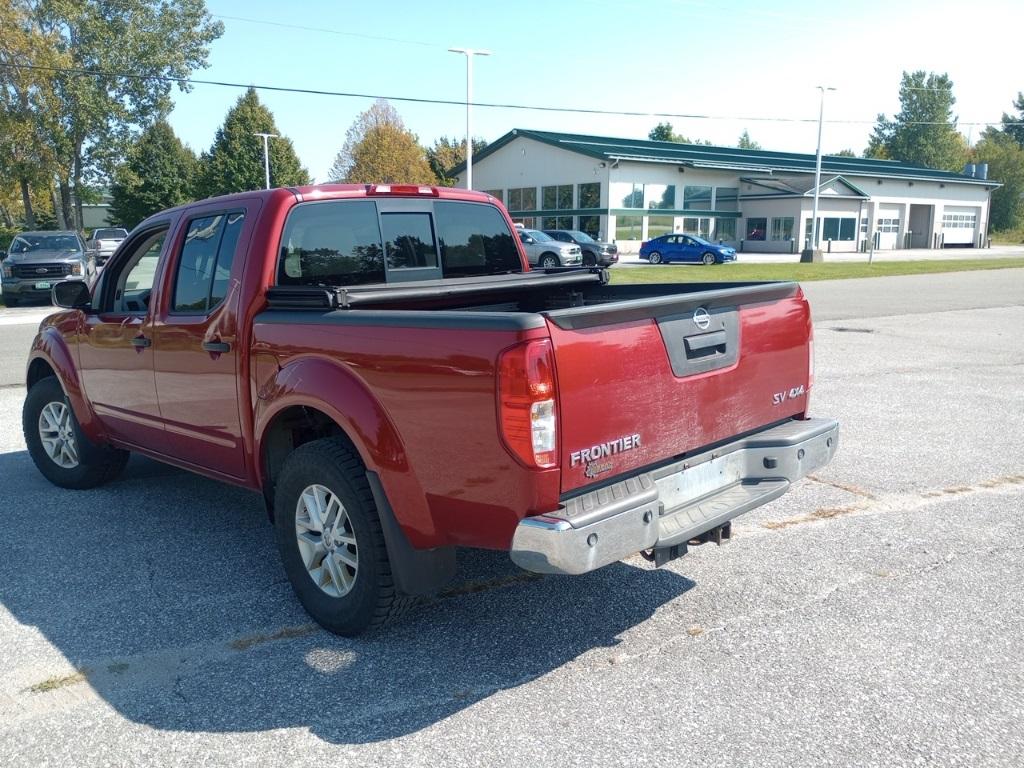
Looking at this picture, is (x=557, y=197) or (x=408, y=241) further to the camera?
(x=557, y=197)

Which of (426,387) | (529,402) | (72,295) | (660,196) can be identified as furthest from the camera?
(660,196)

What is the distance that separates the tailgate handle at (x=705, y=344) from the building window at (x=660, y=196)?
52.4 metres

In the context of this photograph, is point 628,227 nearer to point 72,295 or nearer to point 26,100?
point 26,100

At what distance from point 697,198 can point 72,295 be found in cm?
5454

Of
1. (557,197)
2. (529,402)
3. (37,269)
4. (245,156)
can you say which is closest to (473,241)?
(529,402)

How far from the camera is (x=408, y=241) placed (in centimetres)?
481

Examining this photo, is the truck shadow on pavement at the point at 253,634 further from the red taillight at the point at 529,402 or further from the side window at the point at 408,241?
the side window at the point at 408,241

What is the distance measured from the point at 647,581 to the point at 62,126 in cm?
5712

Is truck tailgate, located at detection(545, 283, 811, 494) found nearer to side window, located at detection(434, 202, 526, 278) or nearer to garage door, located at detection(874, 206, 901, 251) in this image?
side window, located at detection(434, 202, 526, 278)

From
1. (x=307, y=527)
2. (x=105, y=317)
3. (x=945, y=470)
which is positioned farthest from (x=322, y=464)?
(x=945, y=470)

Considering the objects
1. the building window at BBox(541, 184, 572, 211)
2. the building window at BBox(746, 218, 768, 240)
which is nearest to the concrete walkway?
the building window at BBox(746, 218, 768, 240)

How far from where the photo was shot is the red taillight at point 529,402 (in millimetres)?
2979

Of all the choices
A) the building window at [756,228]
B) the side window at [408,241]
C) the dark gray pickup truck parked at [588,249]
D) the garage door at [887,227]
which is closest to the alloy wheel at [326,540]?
the side window at [408,241]

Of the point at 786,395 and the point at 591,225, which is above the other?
the point at 591,225
